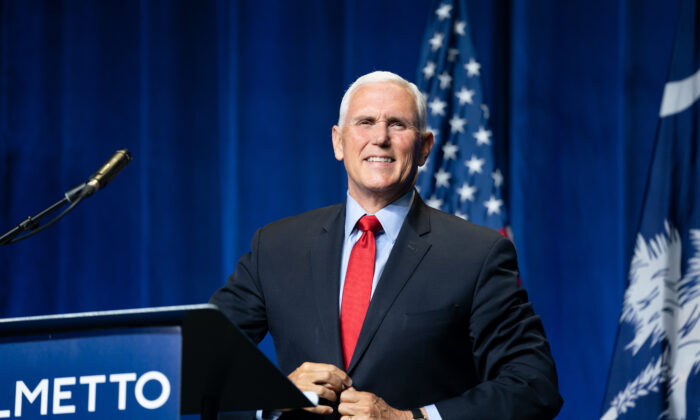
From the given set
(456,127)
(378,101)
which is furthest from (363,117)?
(456,127)

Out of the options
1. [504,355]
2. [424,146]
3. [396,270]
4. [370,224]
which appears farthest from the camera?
[424,146]

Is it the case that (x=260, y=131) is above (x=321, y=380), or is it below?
above

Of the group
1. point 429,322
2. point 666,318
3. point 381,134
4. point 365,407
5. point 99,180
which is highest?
point 381,134

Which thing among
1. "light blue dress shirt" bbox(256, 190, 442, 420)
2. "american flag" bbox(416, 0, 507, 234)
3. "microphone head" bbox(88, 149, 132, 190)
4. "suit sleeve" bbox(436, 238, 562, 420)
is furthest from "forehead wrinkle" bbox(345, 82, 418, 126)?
"american flag" bbox(416, 0, 507, 234)

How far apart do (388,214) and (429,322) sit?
0.34m

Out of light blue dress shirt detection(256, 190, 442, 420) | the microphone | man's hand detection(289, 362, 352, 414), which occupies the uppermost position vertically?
the microphone

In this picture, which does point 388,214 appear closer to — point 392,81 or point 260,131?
point 392,81

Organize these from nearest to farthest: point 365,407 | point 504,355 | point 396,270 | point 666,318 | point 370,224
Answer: point 365,407
point 504,355
point 396,270
point 370,224
point 666,318

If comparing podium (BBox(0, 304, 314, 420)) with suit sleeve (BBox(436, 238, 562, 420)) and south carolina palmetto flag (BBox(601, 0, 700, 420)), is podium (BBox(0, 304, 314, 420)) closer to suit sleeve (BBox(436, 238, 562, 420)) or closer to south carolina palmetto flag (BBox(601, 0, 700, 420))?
suit sleeve (BBox(436, 238, 562, 420))

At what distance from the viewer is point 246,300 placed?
1.97 meters

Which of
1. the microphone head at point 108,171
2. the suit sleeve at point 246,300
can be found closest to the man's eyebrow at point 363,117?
the suit sleeve at point 246,300

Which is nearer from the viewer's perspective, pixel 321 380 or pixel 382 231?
pixel 321 380

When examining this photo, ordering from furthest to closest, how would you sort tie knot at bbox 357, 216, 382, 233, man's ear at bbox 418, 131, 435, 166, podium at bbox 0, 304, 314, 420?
1. man's ear at bbox 418, 131, 435, 166
2. tie knot at bbox 357, 216, 382, 233
3. podium at bbox 0, 304, 314, 420

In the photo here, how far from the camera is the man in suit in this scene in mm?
1670
